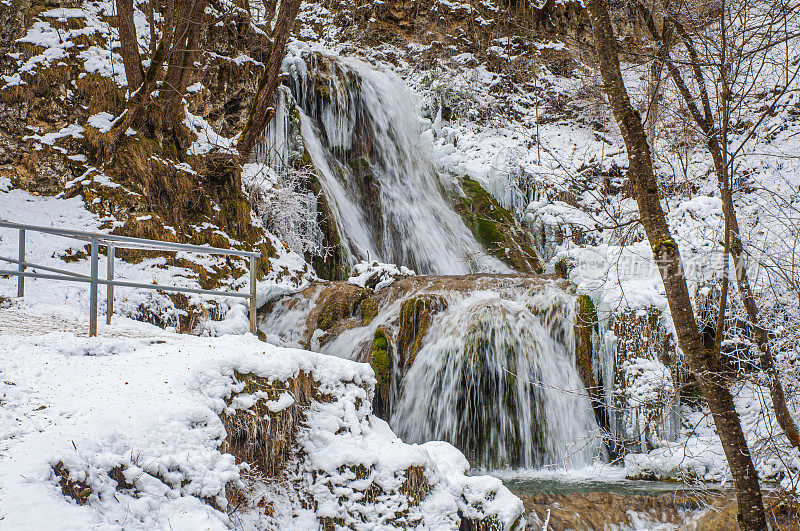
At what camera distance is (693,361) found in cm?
287

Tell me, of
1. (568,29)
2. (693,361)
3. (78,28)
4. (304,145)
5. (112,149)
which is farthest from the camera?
(568,29)

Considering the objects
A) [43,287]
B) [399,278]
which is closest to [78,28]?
[43,287]

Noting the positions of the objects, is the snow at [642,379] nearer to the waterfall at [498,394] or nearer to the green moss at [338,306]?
the waterfall at [498,394]

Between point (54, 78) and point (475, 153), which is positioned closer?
point (54, 78)

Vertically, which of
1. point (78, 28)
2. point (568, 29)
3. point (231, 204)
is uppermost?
point (568, 29)

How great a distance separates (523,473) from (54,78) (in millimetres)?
9349

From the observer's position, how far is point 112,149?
346 inches

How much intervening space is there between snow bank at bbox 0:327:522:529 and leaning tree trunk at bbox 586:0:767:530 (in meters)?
1.55

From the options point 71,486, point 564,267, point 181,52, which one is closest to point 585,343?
point 564,267

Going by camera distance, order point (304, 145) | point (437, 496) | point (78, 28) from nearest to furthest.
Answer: point (437, 496) → point (78, 28) → point (304, 145)

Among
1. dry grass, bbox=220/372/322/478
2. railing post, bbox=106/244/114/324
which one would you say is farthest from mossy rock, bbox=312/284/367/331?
dry grass, bbox=220/372/322/478

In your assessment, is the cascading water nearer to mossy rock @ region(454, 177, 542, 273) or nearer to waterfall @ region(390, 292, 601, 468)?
waterfall @ region(390, 292, 601, 468)

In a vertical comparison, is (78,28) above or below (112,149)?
above

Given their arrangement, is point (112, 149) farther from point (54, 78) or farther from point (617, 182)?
point (617, 182)
